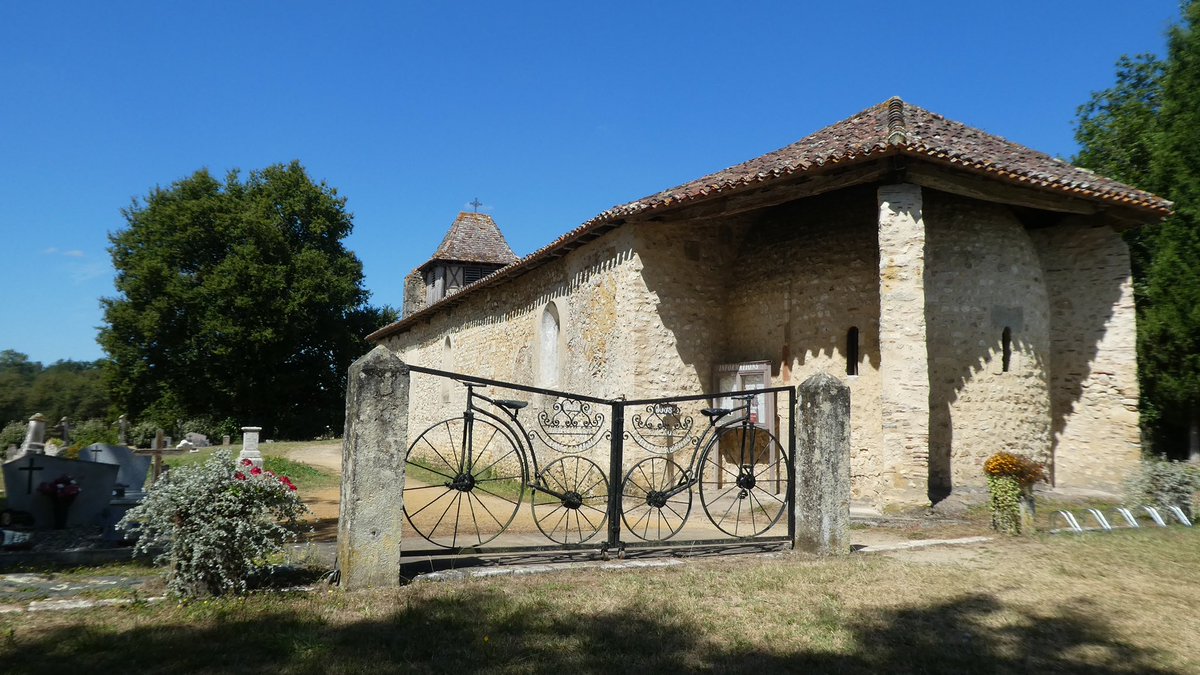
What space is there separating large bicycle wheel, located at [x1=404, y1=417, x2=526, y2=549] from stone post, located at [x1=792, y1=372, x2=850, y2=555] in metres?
2.62

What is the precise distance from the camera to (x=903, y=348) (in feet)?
31.5

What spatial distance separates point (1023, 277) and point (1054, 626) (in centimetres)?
808

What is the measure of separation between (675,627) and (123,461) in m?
8.85

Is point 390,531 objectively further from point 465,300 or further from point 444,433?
point 444,433

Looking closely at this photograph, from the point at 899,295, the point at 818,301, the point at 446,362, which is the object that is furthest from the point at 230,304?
the point at 899,295

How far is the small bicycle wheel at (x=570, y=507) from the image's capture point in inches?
247

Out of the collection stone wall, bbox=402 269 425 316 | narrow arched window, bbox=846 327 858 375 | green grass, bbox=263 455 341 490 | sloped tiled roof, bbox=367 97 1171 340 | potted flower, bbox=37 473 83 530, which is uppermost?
stone wall, bbox=402 269 425 316

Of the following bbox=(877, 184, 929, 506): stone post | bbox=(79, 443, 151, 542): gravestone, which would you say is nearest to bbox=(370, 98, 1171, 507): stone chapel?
bbox=(877, 184, 929, 506): stone post

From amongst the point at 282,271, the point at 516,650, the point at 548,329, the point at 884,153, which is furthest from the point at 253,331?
the point at 516,650

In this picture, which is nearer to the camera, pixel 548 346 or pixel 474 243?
pixel 548 346

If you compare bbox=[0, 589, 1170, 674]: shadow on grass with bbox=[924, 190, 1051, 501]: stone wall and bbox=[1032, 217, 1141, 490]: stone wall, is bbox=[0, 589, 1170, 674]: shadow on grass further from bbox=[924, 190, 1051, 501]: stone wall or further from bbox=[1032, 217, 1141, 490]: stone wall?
bbox=[1032, 217, 1141, 490]: stone wall

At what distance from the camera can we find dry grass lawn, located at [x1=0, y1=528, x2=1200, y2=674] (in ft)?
12.7

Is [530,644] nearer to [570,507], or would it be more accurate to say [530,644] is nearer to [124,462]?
[570,507]

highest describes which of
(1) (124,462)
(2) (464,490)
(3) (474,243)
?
(3) (474,243)
